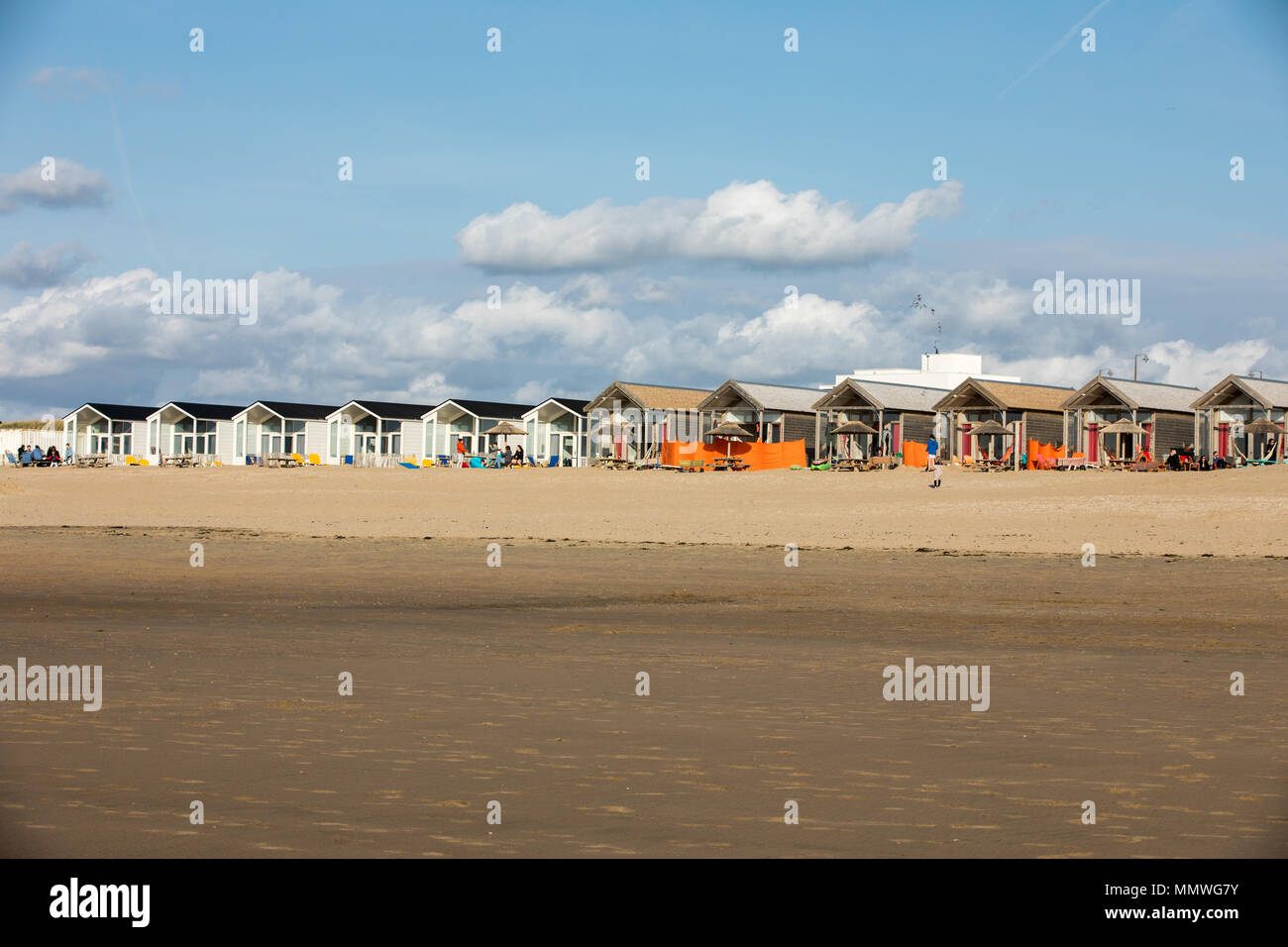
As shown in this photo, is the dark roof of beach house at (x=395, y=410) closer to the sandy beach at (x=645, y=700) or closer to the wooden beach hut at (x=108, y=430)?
the wooden beach hut at (x=108, y=430)

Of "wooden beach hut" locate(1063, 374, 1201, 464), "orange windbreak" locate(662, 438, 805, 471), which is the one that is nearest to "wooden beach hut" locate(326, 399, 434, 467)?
"orange windbreak" locate(662, 438, 805, 471)

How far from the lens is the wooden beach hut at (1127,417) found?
55.5 metres

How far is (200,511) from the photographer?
3512 centimetres

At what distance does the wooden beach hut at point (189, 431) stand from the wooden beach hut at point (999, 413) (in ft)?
148

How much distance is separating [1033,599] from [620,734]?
10.5 metres

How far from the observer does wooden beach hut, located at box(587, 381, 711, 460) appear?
64.1 metres

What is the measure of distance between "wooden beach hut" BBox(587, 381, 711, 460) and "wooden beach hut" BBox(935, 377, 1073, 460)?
40.9 ft

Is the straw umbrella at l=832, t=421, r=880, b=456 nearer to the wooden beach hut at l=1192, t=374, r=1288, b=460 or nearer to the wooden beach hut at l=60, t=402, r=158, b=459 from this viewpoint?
the wooden beach hut at l=1192, t=374, r=1288, b=460

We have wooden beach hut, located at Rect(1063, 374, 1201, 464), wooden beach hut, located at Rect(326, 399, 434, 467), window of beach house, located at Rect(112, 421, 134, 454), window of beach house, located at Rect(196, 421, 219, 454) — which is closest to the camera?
wooden beach hut, located at Rect(1063, 374, 1201, 464)

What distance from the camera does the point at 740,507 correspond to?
113 feet

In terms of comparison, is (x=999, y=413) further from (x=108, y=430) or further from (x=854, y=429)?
(x=108, y=430)

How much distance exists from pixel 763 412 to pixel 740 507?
2834 cm
